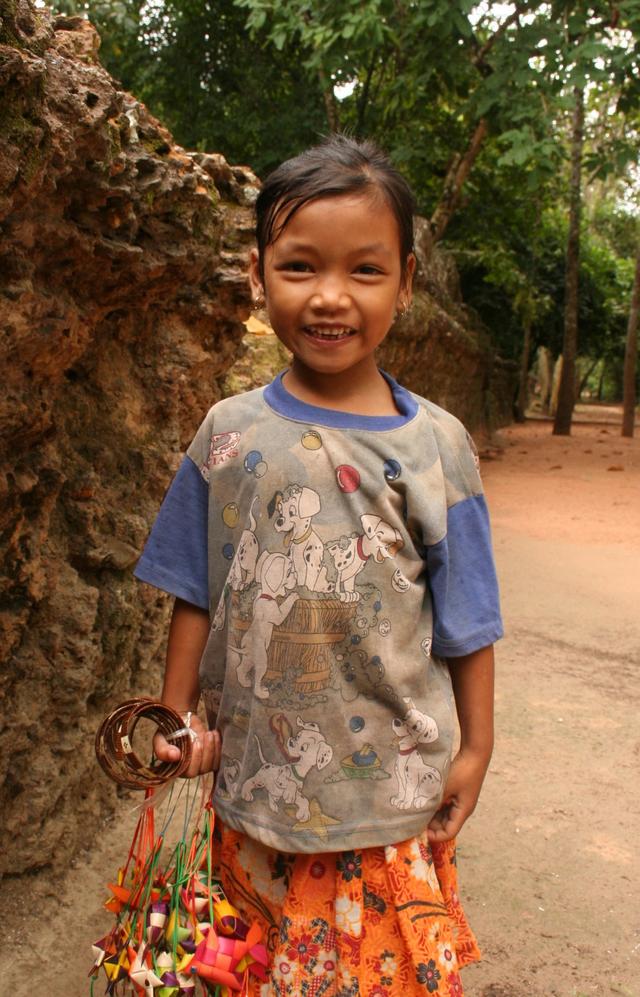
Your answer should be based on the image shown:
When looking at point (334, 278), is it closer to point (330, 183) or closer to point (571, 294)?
point (330, 183)

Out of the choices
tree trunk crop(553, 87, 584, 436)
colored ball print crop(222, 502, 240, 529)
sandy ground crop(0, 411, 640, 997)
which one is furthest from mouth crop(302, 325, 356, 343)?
tree trunk crop(553, 87, 584, 436)

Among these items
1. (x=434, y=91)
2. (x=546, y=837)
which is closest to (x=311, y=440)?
(x=546, y=837)

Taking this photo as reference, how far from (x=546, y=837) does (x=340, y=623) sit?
1.88 m

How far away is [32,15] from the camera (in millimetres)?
1594

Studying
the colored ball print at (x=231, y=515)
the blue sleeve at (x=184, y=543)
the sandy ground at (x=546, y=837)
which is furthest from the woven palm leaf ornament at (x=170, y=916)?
the sandy ground at (x=546, y=837)

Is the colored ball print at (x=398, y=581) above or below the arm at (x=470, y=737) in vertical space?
above

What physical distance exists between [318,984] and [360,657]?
503 mm

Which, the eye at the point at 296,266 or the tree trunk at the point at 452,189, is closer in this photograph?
the eye at the point at 296,266

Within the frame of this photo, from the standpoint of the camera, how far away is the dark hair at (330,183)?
1.43 metres

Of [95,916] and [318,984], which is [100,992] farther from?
[318,984]

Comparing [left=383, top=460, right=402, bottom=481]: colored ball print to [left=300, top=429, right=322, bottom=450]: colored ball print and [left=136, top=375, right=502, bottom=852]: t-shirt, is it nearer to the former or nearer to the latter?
[left=136, top=375, right=502, bottom=852]: t-shirt

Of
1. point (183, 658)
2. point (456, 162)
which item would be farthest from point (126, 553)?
point (456, 162)

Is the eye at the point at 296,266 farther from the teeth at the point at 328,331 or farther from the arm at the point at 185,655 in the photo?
the arm at the point at 185,655

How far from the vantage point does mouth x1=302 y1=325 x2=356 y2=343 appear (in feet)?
4.78
